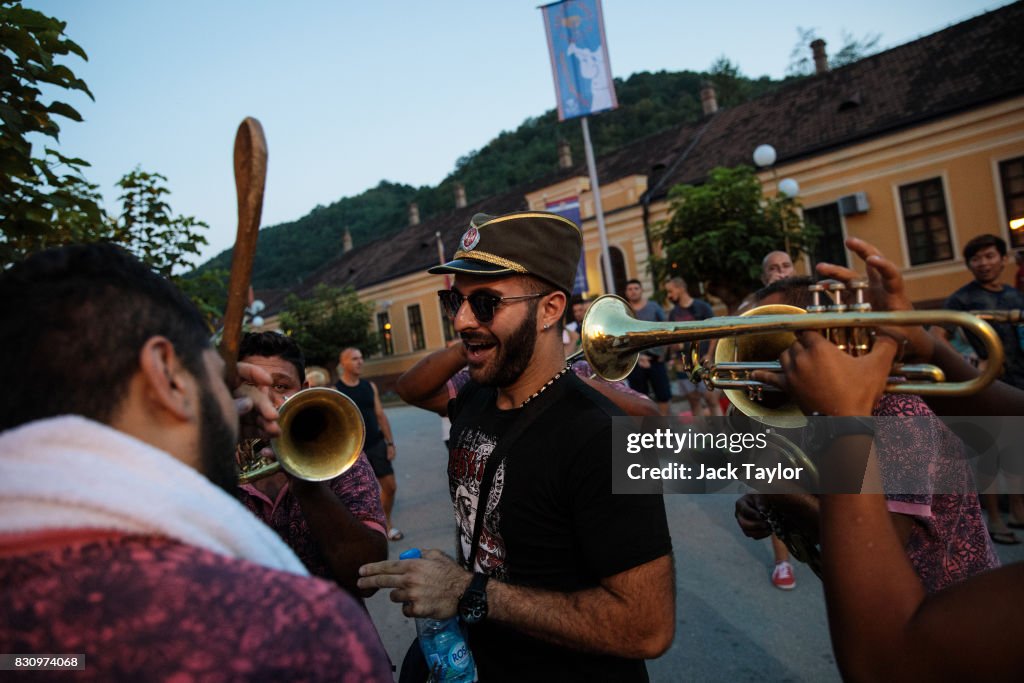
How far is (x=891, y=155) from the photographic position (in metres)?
18.6

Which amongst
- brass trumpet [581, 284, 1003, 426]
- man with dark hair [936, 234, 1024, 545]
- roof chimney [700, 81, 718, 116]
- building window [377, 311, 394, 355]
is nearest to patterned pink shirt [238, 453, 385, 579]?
brass trumpet [581, 284, 1003, 426]

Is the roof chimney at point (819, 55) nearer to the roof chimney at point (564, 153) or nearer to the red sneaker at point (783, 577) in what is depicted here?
the roof chimney at point (564, 153)

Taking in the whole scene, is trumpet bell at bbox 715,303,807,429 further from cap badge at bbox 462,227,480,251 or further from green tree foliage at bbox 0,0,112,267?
green tree foliage at bbox 0,0,112,267

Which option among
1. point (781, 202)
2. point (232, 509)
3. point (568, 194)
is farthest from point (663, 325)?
point (568, 194)

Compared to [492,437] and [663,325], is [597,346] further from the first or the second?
[492,437]

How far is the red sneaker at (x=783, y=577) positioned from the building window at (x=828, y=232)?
1734cm

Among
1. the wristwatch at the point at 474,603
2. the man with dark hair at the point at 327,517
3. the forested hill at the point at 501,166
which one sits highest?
the forested hill at the point at 501,166

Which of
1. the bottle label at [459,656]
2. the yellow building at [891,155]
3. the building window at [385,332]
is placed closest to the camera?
Answer: the bottle label at [459,656]

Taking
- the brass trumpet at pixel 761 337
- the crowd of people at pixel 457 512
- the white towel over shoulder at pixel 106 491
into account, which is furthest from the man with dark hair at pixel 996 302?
the white towel over shoulder at pixel 106 491

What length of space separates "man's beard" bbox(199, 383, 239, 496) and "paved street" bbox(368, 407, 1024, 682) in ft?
10.8

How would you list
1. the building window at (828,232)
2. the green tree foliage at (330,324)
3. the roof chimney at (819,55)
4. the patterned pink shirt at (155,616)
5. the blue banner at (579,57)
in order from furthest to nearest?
the green tree foliage at (330,324) → the roof chimney at (819,55) → the building window at (828,232) → the blue banner at (579,57) → the patterned pink shirt at (155,616)

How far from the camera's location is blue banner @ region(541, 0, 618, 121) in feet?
44.2

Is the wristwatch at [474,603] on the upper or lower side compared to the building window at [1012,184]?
lower

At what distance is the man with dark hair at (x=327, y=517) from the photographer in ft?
6.89
